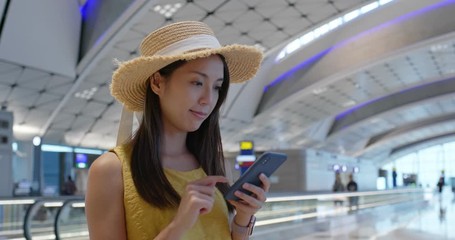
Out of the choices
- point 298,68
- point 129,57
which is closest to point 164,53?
point 129,57

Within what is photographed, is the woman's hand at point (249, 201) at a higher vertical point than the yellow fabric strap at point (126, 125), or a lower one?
lower

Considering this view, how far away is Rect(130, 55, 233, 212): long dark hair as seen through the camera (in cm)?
185

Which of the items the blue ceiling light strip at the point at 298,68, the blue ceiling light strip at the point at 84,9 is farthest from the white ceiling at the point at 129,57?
the blue ceiling light strip at the point at 84,9

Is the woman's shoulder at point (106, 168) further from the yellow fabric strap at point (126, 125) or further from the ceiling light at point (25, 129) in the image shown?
the ceiling light at point (25, 129)

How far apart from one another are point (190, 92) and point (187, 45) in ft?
0.65

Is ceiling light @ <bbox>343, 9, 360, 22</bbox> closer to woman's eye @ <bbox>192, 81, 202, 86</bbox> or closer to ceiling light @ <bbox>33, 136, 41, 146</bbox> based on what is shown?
ceiling light @ <bbox>33, 136, 41, 146</bbox>

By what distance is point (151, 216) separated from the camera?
185cm

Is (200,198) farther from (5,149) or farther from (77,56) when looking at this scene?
(77,56)

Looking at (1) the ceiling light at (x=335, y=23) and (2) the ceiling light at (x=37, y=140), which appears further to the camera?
(1) the ceiling light at (x=335, y=23)

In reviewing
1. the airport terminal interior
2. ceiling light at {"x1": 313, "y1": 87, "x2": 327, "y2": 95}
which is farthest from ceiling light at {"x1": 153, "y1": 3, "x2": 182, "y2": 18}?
ceiling light at {"x1": 313, "y1": 87, "x2": 327, "y2": 95}

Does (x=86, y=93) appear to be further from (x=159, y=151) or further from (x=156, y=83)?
(x=159, y=151)

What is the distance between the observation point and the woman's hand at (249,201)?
193 cm

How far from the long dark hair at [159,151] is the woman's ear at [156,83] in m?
0.02

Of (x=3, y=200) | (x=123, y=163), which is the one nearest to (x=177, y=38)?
(x=123, y=163)
